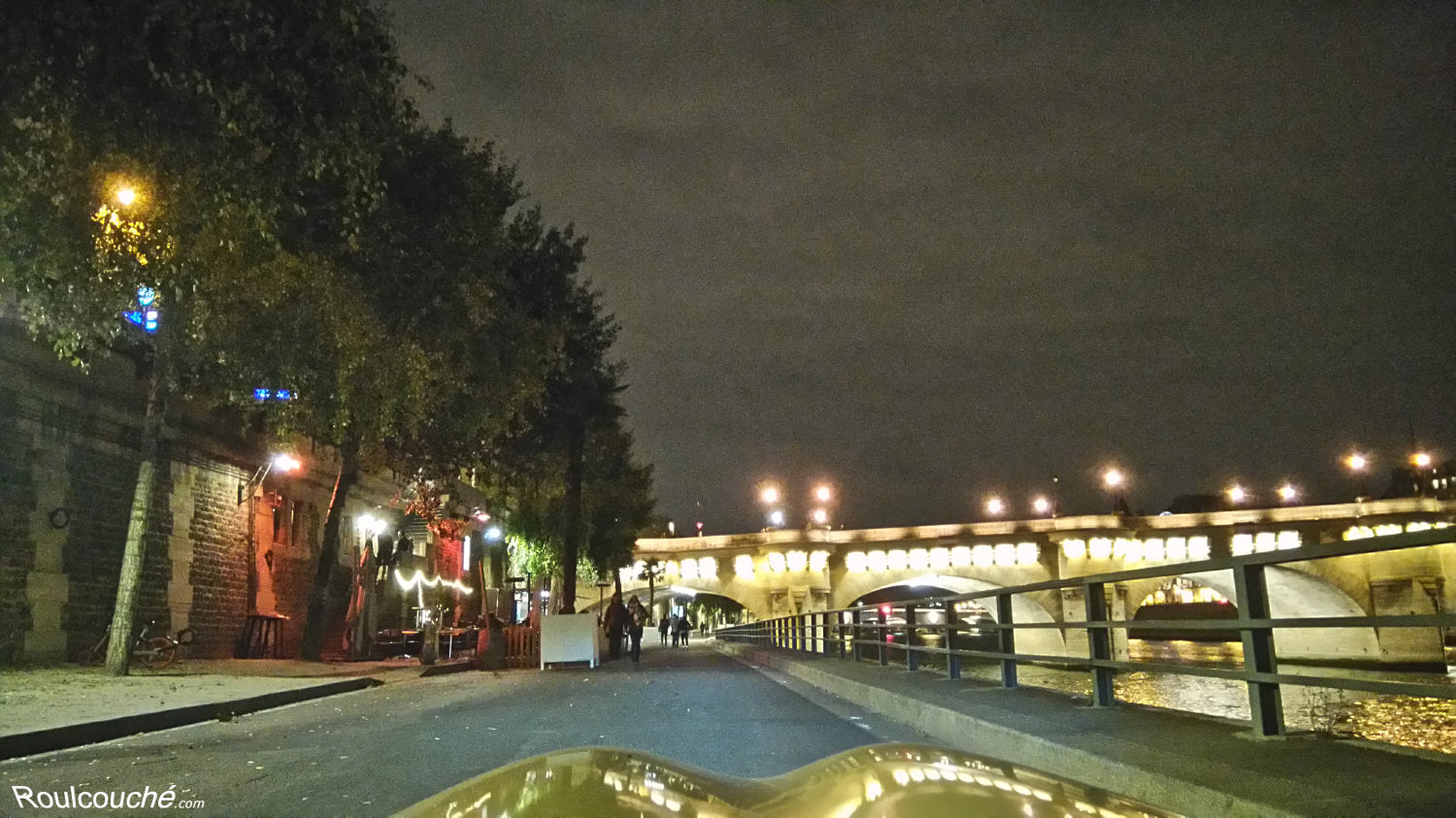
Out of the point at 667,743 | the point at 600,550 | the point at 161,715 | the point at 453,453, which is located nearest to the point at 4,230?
the point at 161,715

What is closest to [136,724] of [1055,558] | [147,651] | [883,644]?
[147,651]

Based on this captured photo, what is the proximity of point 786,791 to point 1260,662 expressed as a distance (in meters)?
A: 4.43

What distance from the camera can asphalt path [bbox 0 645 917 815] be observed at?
699 centimetres

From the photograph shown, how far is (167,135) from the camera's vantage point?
Result: 10742 mm

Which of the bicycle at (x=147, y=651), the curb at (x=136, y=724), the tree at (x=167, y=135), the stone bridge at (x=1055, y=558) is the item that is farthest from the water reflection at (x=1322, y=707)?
the stone bridge at (x=1055, y=558)

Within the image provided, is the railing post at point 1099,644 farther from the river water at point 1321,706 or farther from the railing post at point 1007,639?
the railing post at point 1007,639

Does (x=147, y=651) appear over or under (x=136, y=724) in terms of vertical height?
over

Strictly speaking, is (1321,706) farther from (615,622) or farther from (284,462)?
(284,462)

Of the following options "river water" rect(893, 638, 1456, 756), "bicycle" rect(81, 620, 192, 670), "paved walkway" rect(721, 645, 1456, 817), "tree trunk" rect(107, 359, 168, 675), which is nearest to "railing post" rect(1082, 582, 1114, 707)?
"paved walkway" rect(721, 645, 1456, 817)

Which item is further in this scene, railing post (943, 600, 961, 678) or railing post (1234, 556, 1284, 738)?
railing post (943, 600, 961, 678)

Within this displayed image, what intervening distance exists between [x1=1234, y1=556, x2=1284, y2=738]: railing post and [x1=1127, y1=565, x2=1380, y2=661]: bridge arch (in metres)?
48.2

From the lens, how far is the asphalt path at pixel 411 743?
6992 millimetres

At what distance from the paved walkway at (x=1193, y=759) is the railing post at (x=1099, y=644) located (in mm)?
202

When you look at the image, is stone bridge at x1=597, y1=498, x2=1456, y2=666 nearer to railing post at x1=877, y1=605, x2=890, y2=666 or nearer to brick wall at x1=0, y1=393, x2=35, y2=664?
railing post at x1=877, y1=605, x2=890, y2=666
